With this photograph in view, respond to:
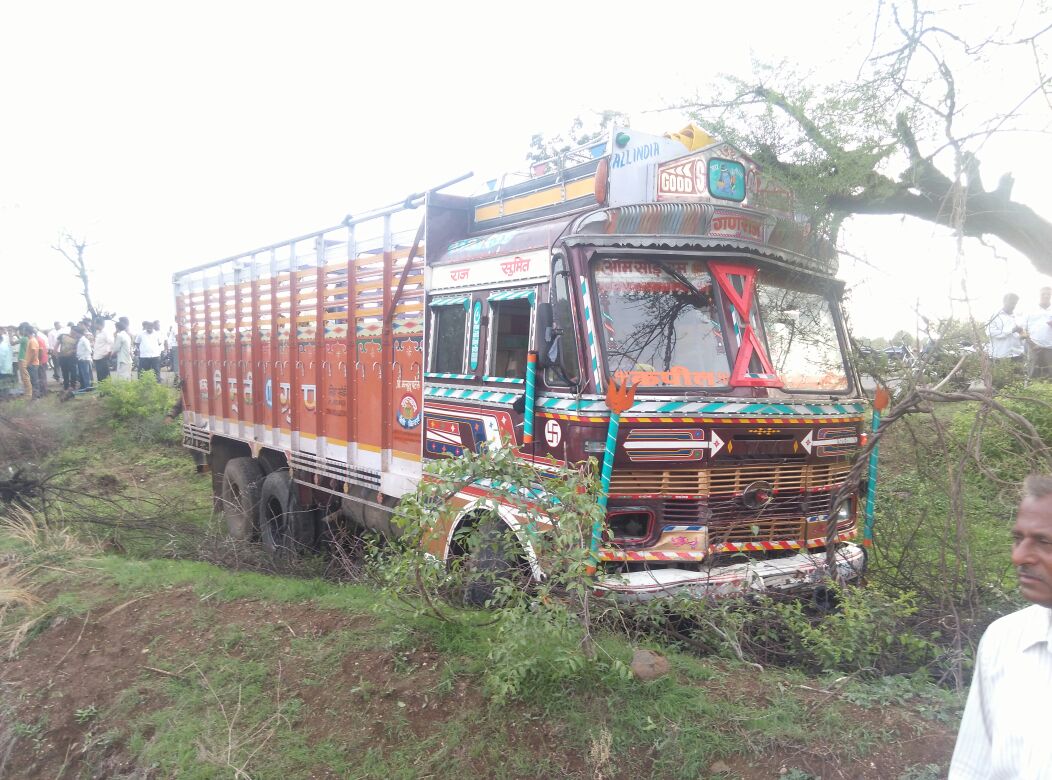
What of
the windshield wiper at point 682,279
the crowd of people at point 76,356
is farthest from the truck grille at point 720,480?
the crowd of people at point 76,356

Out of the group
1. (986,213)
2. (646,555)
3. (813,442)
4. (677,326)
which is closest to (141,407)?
(677,326)

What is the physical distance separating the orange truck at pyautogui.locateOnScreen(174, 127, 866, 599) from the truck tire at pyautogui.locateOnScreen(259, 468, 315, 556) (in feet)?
5.21

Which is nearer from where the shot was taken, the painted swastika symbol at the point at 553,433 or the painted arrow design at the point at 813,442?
the painted swastika symbol at the point at 553,433

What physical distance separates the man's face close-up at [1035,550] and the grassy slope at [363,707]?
56.9 inches

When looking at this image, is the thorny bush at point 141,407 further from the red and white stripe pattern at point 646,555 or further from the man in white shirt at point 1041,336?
the man in white shirt at point 1041,336

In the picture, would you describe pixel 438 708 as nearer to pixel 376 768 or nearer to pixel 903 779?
pixel 376 768

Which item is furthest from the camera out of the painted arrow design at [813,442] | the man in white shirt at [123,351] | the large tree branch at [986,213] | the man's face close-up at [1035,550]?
the man in white shirt at [123,351]

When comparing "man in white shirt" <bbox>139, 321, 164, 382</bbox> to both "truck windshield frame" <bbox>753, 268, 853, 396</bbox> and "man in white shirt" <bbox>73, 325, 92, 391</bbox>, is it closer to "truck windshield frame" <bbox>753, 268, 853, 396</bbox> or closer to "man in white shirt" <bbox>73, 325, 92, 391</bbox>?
"man in white shirt" <bbox>73, 325, 92, 391</bbox>

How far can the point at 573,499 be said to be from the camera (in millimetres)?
3324

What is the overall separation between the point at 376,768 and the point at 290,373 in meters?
5.28

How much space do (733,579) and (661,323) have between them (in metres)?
1.59

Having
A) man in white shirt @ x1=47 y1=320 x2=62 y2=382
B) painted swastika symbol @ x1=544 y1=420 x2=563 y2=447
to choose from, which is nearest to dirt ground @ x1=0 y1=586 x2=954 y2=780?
painted swastika symbol @ x1=544 y1=420 x2=563 y2=447

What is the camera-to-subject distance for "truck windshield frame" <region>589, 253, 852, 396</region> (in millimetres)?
4496

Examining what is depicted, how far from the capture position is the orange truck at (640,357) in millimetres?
4277
